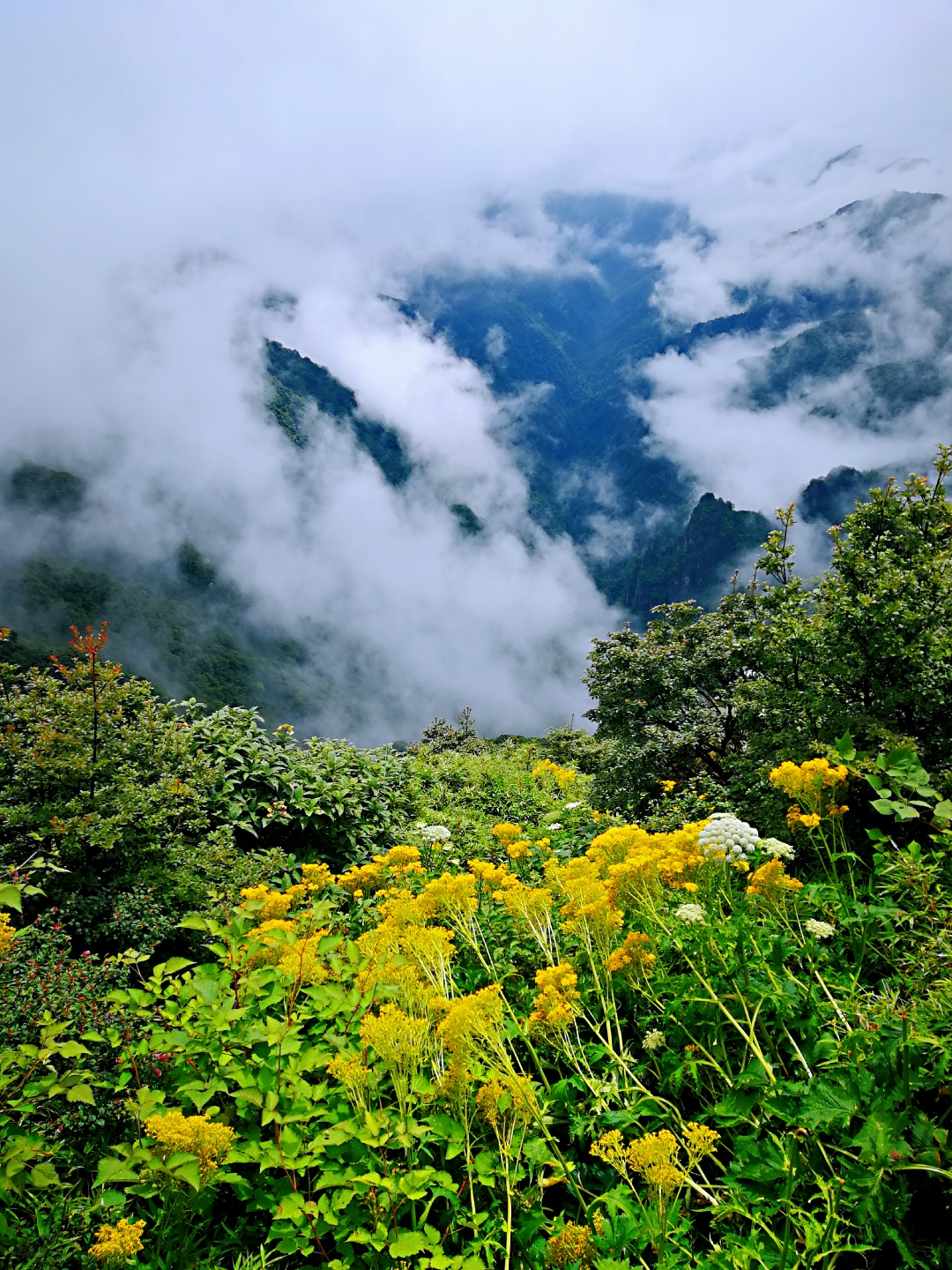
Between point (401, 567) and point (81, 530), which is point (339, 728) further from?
point (401, 567)

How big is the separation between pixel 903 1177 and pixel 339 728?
11387 cm

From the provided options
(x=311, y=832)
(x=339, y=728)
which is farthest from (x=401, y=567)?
(x=311, y=832)

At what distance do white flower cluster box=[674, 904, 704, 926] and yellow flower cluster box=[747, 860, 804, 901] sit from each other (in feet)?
0.77

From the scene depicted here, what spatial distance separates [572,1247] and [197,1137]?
1.11 metres

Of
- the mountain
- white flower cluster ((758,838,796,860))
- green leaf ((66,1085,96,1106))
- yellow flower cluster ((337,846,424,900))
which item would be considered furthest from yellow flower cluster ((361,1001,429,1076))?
the mountain

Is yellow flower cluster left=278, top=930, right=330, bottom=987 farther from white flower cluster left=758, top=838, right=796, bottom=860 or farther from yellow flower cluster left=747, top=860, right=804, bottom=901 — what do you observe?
white flower cluster left=758, top=838, right=796, bottom=860

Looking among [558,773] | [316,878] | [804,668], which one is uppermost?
[558,773]

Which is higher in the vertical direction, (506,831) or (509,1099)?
(506,831)

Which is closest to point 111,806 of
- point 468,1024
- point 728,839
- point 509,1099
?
point 468,1024

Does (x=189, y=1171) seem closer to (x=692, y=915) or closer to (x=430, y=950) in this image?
(x=430, y=950)

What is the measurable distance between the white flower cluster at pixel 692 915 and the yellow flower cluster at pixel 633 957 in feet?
0.60

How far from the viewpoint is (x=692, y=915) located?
2.50 metres

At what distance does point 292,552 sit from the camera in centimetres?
15338

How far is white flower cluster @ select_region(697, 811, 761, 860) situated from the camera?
9.29 ft
